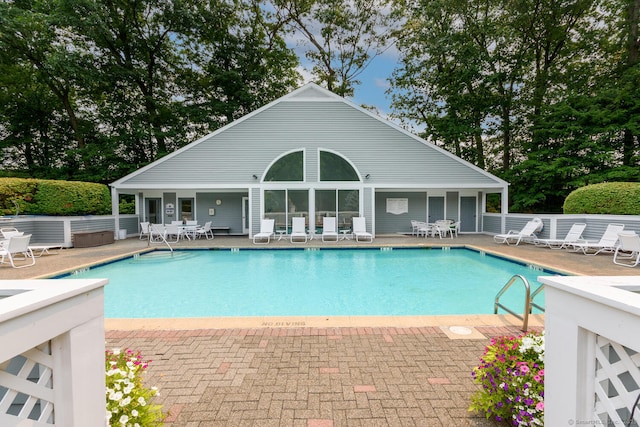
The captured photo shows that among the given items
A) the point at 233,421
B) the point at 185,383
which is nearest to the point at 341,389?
the point at 233,421

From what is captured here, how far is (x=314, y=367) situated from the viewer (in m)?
2.86

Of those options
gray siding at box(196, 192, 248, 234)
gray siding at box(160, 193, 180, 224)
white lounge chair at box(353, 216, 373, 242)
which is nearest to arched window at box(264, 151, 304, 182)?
gray siding at box(196, 192, 248, 234)

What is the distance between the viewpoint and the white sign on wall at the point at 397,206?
15070 millimetres

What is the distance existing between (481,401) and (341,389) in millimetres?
1073

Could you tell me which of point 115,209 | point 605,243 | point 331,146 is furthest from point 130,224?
point 605,243

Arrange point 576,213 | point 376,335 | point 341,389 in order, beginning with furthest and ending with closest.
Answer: point 576,213 → point 376,335 → point 341,389

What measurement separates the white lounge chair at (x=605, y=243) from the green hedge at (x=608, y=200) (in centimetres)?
73

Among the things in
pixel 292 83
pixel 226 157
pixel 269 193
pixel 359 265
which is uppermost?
pixel 292 83

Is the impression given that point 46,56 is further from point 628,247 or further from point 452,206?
point 628,247

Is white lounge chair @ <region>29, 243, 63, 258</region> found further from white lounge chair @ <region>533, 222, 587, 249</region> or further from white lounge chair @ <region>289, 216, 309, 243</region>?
white lounge chair @ <region>533, 222, 587, 249</region>

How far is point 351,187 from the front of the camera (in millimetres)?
13070

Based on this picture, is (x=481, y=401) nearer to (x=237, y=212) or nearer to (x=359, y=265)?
(x=359, y=265)

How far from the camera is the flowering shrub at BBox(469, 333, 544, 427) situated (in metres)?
1.81

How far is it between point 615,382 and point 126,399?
2.43 m
